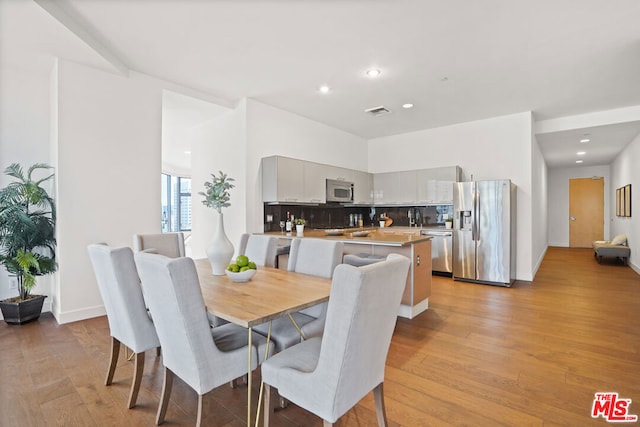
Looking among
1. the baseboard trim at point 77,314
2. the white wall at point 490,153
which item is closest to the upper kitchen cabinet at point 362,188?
the white wall at point 490,153

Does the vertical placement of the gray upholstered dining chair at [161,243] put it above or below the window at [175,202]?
below

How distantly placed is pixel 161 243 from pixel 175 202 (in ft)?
20.1

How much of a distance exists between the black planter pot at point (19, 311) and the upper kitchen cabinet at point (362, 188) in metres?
4.72

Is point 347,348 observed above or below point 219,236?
below

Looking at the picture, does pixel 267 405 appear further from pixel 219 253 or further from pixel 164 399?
pixel 219 253

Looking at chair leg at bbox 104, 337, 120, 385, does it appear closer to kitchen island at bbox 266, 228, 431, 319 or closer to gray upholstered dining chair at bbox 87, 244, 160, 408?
gray upholstered dining chair at bbox 87, 244, 160, 408

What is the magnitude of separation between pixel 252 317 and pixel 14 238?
3.18m

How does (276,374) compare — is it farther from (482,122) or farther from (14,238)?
(482,122)

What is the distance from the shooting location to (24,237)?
3.14 meters

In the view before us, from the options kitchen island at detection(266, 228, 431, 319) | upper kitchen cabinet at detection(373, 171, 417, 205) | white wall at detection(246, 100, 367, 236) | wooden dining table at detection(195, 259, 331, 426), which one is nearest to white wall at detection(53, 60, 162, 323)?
white wall at detection(246, 100, 367, 236)

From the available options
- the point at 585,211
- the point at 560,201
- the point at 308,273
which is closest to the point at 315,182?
the point at 308,273

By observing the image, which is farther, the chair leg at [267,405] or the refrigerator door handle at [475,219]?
the refrigerator door handle at [475,219]

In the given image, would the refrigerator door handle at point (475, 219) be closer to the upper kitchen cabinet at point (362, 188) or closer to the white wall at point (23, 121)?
the upper kitchen cabinet at point (362, 188)

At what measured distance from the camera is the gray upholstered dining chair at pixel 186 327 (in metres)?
1.39
